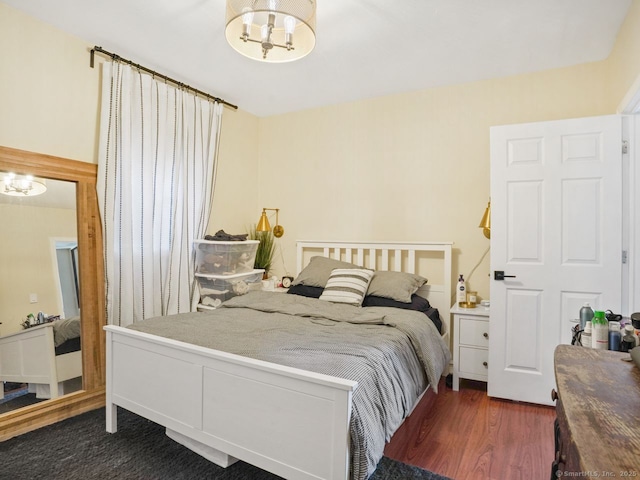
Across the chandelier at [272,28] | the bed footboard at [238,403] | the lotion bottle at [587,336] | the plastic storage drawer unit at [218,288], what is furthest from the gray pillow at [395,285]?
the chandelier at [272,28]

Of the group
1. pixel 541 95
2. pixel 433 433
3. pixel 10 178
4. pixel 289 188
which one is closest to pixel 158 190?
pixel 10 178

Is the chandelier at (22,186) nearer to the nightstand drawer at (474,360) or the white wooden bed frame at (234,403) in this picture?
the white wooden bed frame at (234,403)

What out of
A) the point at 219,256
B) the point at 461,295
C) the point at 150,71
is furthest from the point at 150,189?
the point at 461,295

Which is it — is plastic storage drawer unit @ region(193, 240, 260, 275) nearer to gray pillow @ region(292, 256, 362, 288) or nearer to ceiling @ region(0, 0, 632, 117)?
gray pillow @ region(292, 256, 362, 288)

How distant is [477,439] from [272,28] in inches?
103

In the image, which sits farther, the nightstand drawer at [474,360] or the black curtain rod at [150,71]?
the nightstand drawer at [474,360]

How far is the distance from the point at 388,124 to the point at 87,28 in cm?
245

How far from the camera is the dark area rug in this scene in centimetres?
182

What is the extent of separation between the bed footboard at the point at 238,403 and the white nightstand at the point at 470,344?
1830mm

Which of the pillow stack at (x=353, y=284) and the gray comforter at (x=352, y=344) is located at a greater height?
the pillow stack at (x=353, y=284)

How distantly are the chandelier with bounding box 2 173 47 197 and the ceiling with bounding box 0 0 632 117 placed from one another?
40.4 inches

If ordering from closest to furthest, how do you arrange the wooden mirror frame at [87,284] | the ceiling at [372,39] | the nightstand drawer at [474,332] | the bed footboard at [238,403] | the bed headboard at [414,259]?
the bed footboard at [238,403], the ceiling at [372,39], the wooden mirror frame at [87,284], the nightstand drawer at [474,332], the bed headboard at [414,259]

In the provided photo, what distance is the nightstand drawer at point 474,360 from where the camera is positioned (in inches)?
113

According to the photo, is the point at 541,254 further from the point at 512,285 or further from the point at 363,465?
the point at 363,465
